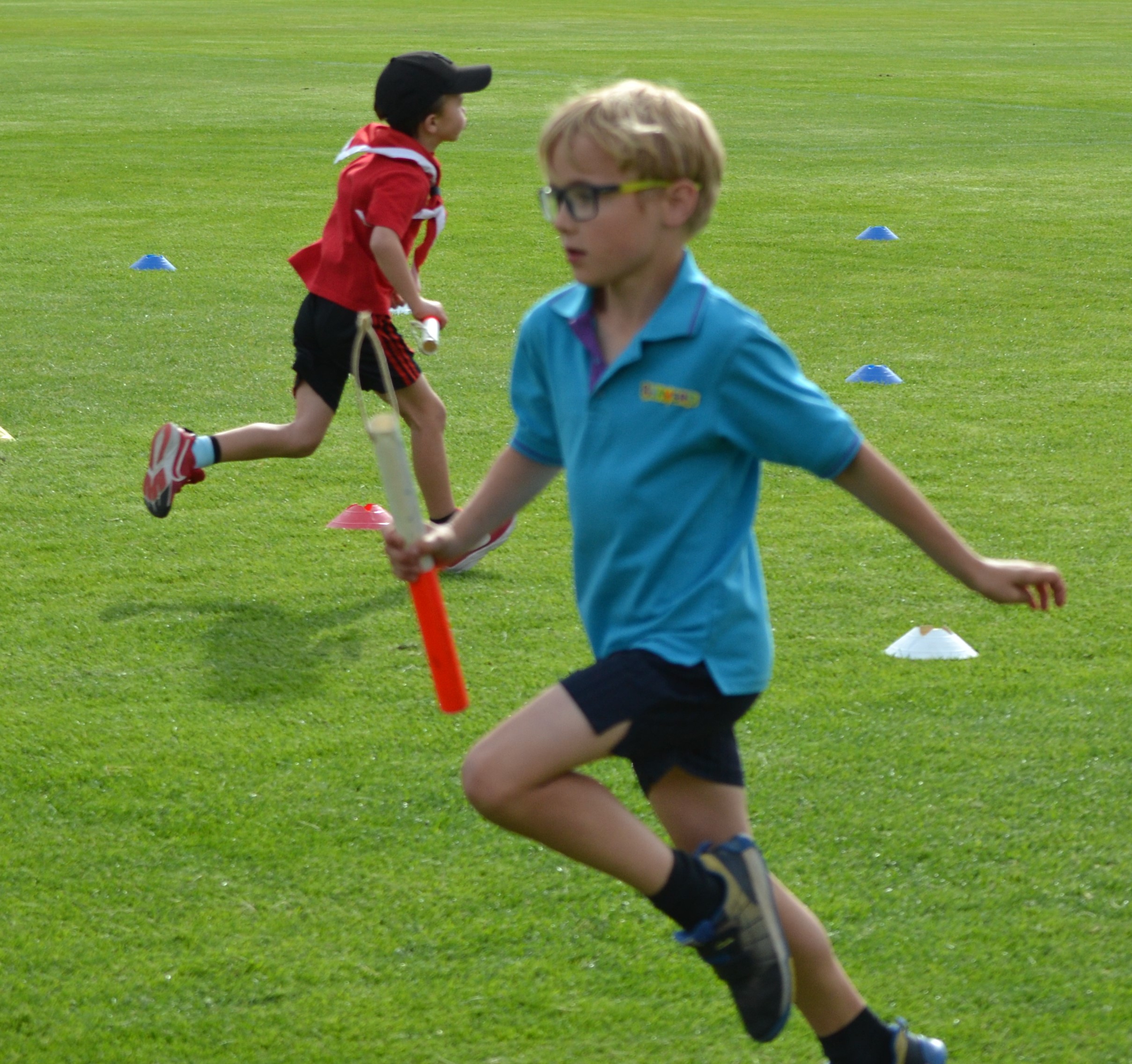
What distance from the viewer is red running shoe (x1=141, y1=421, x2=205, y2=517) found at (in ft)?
20.6

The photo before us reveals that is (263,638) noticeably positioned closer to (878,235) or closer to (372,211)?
(372,211)

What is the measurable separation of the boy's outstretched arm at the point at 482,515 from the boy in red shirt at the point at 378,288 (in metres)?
2.90

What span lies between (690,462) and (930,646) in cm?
263

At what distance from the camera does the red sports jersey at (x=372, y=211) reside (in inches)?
234

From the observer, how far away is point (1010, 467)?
7285 millimetres

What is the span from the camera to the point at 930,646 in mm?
5238

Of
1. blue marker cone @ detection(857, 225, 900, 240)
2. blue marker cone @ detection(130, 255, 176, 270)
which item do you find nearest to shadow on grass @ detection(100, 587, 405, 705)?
blue marker cone @ detection(130, 255, 176, 270)

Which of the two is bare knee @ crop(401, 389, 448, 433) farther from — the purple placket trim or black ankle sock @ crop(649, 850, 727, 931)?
black ankle sock @ crop(649, 850, 727, 931)

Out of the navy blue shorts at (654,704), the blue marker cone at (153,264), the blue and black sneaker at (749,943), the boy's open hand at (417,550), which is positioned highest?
the boy's open hand at (417,550)

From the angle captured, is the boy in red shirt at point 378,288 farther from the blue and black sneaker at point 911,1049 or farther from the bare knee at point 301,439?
the blue and black sneaker at point 911,1049

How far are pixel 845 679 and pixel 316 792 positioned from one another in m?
1.59

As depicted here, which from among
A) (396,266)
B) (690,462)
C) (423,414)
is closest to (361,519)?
(423,414)

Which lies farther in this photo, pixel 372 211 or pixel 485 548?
pixel 485 548

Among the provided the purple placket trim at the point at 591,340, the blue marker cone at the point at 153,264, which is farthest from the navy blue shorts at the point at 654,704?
the blue marker cone at the point at 153,264
